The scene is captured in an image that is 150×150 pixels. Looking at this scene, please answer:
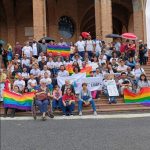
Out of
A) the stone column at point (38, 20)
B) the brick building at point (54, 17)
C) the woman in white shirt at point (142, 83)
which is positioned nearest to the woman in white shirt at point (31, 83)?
the woman in white shirt at point (142, 83)

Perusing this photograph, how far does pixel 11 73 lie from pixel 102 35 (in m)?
8.55

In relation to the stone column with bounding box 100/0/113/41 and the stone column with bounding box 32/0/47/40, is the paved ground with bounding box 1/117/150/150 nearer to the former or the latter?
the stone column with bounding box 32/0/47/40

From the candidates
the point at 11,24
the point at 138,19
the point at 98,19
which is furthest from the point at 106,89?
the point at 11,24

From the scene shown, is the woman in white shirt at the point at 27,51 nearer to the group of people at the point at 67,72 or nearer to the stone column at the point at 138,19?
the group of people at the point at 67,72

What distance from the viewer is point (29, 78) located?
1734cm

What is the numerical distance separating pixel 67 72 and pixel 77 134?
7918 millimetres

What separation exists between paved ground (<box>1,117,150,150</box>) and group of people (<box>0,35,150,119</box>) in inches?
79.1

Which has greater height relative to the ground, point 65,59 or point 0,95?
point 65,59

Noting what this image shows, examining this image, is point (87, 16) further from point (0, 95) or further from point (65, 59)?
point (0, 95)

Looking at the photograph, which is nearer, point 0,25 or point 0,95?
point 0,95

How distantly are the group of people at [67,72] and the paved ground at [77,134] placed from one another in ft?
6.60

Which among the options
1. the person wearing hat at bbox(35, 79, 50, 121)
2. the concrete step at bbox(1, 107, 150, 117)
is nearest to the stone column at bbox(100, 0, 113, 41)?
the concrete step at bbox(1, 107, 150, 117)

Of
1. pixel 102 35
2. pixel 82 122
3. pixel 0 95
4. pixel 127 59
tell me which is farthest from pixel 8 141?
pixel 102 35

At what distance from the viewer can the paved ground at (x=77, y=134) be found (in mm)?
8539
